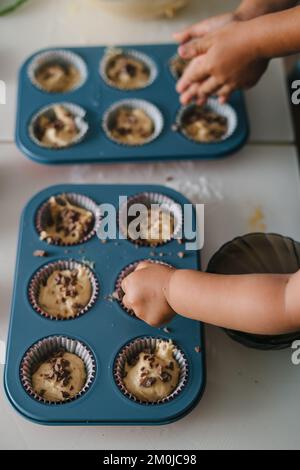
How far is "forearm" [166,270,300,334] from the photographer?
85cm

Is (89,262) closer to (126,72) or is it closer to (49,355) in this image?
(49,355)

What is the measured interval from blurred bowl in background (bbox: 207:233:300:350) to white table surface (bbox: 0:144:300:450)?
0.06m

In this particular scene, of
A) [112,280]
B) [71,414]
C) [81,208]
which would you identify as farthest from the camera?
[81,208]

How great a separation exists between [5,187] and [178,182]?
1.14 ft

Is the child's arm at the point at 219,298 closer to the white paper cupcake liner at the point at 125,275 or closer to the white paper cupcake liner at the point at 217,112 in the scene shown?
the white paper cupcake liner at the point at 125,275

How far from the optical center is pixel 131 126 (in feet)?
4.28

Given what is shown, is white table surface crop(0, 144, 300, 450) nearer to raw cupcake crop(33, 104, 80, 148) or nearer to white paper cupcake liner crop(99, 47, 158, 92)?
raw cupcake crop(33, 104, 80, 148)

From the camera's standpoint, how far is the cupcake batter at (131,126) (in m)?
1.29

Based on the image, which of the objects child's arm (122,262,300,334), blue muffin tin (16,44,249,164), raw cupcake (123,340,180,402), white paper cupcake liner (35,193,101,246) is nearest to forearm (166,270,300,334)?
child's arm (122,262,300,334)

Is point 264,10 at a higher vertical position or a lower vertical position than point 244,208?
higher

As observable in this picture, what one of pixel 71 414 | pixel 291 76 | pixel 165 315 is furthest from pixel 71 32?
pixel 71 414

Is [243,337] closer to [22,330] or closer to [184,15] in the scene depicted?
[22,330]

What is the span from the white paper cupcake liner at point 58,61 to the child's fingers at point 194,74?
23cm

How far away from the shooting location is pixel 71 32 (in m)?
1.49
